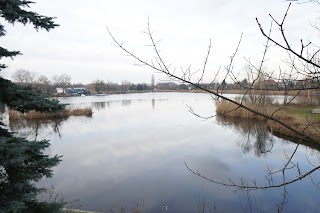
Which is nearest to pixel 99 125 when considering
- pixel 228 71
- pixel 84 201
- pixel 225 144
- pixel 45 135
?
pixel 45 135

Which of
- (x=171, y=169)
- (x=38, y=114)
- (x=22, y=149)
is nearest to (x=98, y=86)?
(x=38, y=114)

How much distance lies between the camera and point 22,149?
2910mm

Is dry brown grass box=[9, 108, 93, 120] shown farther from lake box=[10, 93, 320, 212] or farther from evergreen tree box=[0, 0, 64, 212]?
evergreen tree box=[0, 0, 64, 212]

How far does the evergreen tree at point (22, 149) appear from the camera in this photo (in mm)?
2861

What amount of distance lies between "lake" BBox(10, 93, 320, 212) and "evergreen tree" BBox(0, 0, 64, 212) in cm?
77

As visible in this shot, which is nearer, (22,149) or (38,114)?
(22,149)

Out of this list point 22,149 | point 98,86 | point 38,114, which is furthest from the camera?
point 98,86

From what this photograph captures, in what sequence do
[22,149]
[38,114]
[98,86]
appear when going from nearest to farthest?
[22,149] → [38,114] → [98,86]

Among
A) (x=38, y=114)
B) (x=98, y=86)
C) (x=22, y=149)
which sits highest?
(x=98, y=86)

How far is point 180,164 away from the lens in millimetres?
13070

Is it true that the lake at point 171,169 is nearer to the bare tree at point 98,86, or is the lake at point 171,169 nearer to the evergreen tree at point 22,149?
the evergreen tree at point 22,149

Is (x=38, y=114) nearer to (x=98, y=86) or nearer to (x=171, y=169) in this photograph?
(x=171, y=169)

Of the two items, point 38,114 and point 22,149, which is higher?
point 22,149

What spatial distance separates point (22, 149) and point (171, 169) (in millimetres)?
9988
